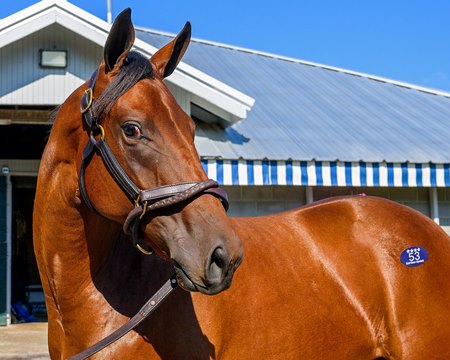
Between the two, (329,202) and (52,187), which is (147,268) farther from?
(329,202)

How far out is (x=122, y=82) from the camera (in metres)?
2.47

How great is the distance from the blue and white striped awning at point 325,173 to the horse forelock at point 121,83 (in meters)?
6.18

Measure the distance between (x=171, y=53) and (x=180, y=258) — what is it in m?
0.96

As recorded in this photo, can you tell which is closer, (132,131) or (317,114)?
(132,131)

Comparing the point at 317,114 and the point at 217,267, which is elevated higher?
the point at 317,114

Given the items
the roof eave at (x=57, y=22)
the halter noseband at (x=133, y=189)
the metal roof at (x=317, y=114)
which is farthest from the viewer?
the metal roof at (x=317, y=114)

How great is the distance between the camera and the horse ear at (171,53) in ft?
9.03

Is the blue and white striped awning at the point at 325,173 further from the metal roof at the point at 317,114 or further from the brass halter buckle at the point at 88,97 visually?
the brass halter buckle at the point at 88,97

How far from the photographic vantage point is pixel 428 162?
9.78m

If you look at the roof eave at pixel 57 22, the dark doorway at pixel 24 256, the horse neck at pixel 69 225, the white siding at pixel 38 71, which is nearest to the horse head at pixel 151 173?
the horse neck at pixel 69 225

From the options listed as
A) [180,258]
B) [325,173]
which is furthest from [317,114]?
[180,258]

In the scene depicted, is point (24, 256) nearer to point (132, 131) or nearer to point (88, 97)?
point (88, 97)

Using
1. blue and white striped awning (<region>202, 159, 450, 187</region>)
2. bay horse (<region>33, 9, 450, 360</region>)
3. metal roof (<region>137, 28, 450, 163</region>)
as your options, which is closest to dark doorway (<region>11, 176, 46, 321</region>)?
metal roof (<region>137, 28, 450, 163</region>)

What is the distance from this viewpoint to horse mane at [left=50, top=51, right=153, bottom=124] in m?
2.46
